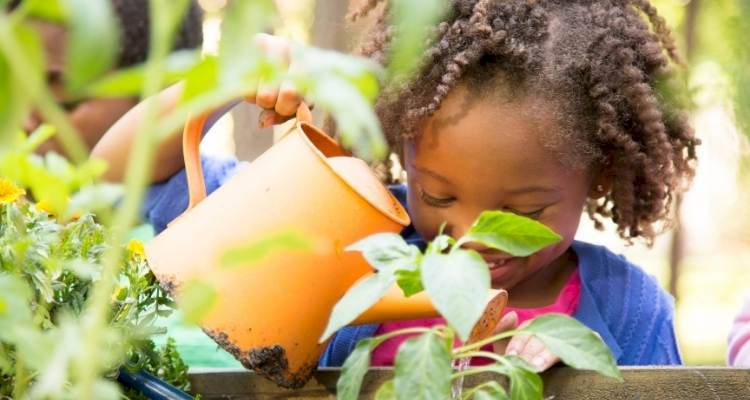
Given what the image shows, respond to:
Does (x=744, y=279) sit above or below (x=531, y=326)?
below

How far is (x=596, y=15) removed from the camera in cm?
141

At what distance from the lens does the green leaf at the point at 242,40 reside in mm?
346

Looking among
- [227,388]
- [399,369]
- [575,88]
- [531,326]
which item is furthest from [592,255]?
[399,369]

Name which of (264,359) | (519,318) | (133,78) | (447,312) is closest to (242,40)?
(133,78)

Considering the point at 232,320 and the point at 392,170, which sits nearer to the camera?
the point at 232,320

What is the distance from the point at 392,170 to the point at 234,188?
723mm

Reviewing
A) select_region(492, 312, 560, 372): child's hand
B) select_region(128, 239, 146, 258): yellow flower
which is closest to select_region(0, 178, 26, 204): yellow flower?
select_region(128, 239, 146, 258): yellow flower

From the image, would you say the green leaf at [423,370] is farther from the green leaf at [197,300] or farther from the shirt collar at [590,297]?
the shirt collar at [590,297]

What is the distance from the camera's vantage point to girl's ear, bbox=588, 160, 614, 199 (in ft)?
4.91

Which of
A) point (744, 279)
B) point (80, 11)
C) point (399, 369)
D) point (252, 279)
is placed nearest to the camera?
point (80, 11)

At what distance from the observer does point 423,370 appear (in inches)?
26.5

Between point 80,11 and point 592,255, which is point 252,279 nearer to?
point 80,11

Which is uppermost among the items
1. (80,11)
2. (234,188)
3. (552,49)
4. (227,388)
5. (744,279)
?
(80,11)

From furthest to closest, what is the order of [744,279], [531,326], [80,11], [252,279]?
[744,279] → [252,279] → [531,326] → [80,11]
